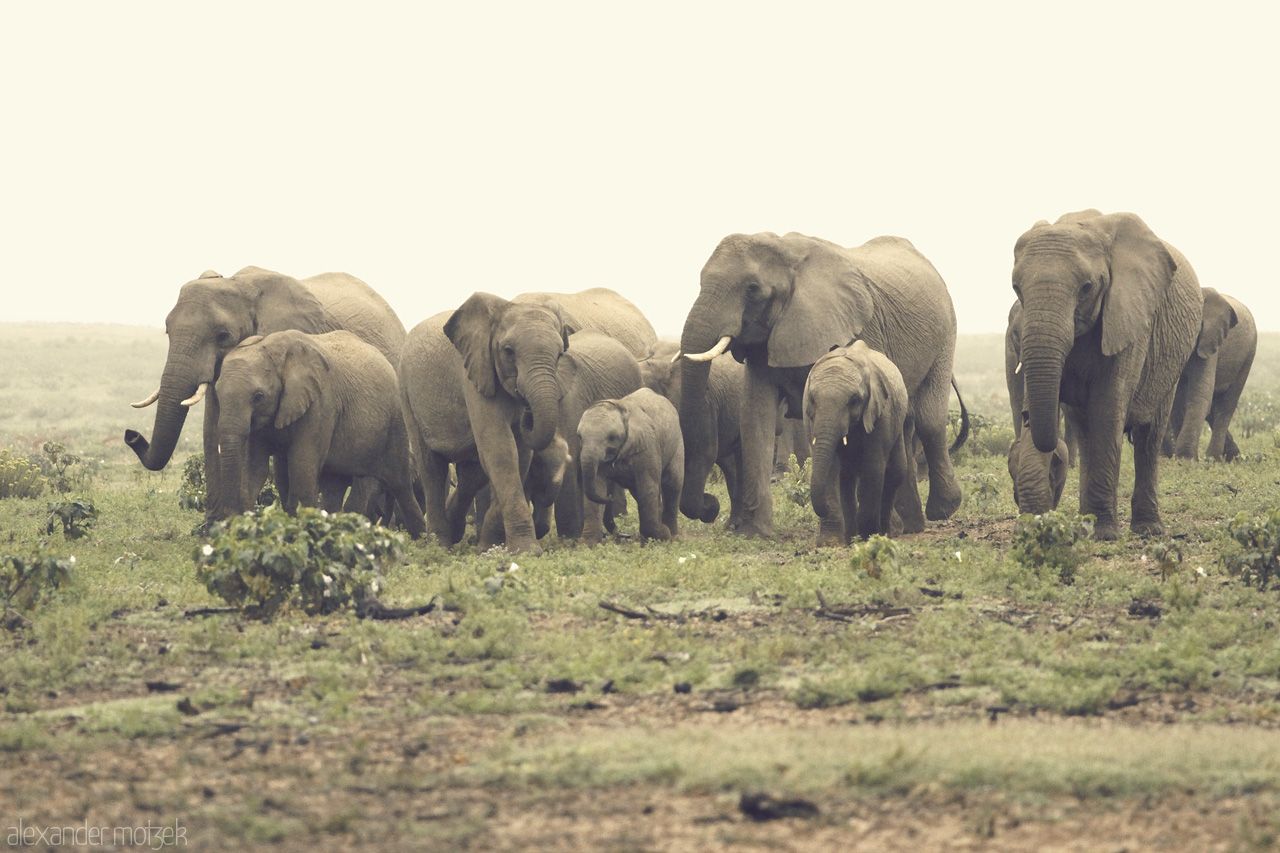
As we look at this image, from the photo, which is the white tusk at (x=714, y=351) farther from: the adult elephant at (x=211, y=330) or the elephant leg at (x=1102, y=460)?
the adult elephant at (x=211, y=330)

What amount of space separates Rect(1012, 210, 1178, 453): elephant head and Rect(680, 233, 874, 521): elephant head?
294 centimetres


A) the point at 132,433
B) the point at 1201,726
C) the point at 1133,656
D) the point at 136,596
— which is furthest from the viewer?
the point at 132,433

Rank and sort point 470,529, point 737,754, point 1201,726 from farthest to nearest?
point 470,529 < point 1201,726 < point 737,754

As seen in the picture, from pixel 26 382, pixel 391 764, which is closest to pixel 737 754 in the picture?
pixel 391 764

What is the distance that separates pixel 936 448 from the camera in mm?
18500

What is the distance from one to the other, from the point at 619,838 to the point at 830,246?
11918mm

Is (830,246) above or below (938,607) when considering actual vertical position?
above

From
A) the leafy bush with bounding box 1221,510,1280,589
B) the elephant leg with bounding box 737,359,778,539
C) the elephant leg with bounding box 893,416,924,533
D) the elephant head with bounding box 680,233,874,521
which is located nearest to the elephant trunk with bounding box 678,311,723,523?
the elephant head with bounding box 680,233,874,521

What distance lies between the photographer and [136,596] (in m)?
11.9

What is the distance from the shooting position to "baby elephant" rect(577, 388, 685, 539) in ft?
49.6

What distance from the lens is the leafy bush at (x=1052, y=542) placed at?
40.0ft

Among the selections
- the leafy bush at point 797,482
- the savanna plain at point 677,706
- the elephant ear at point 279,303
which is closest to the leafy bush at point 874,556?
the savanna plain at point 677,706

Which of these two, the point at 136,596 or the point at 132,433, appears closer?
the point at 136,596

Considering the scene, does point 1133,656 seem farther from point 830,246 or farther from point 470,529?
point 470,529
